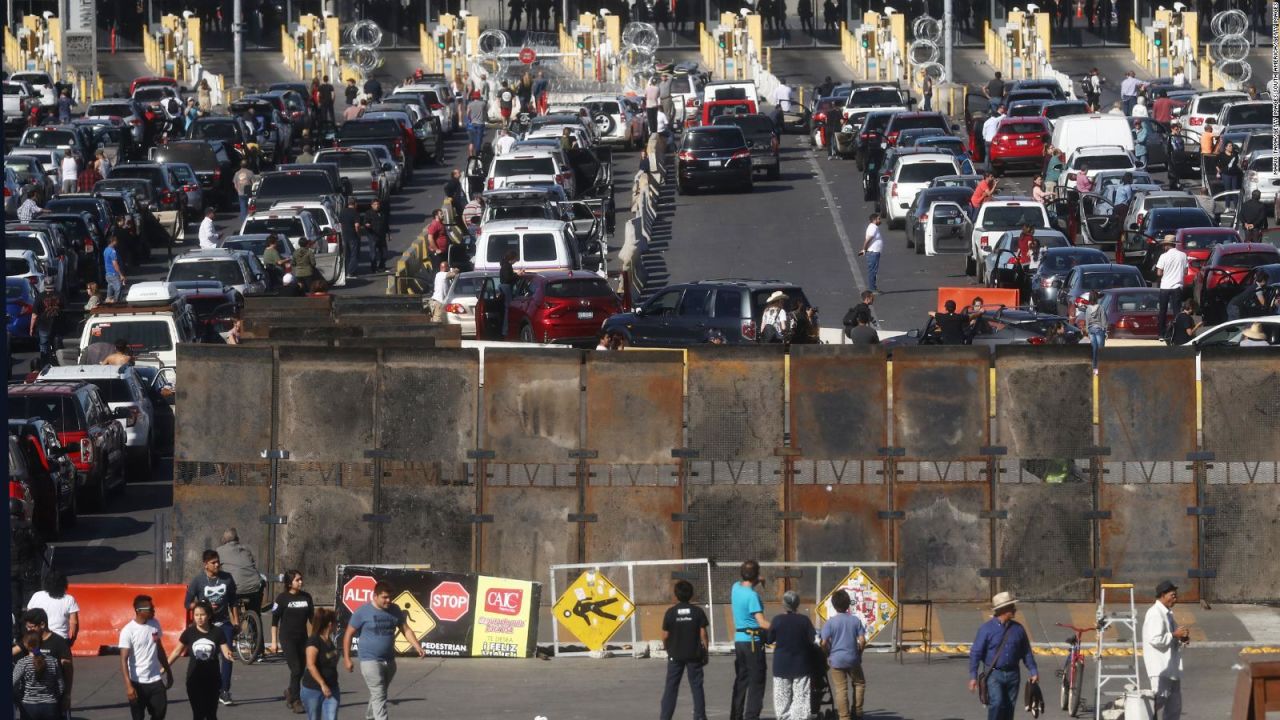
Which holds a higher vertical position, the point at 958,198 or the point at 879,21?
the point at 879,21

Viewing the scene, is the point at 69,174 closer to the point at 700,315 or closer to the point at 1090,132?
the point at 1090,132

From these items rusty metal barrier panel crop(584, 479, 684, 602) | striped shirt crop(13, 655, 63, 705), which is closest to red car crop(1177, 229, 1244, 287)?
rusty metal barrier panel crop(584, 479, 684, 602)

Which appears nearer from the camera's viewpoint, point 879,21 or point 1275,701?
point 1275,701

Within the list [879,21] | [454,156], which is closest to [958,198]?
[454,156]

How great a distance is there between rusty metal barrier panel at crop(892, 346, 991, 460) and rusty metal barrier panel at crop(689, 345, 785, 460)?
46.6 inches

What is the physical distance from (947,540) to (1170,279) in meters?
14.1

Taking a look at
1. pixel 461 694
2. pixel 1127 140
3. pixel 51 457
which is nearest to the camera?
pixel 461 694

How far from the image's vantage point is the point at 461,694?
1933cm

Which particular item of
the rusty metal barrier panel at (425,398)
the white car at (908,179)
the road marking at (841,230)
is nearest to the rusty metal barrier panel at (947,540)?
the rusty metal barrier panel at (425,398)

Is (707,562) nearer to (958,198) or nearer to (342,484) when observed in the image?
(342,484)

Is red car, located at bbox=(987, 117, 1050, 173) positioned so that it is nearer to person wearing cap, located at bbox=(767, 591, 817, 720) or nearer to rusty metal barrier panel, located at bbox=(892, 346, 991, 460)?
rusty metal barrier panel, located at bbox=(892, 346, 991, 460)

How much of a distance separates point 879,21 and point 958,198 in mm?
42633

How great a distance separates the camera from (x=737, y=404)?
22.6 m

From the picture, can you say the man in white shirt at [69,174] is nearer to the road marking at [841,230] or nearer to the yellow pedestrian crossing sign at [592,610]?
the road marking at [841,230]
